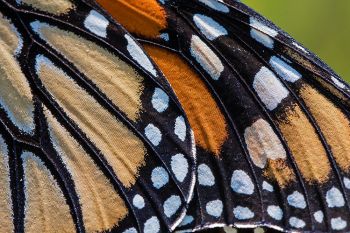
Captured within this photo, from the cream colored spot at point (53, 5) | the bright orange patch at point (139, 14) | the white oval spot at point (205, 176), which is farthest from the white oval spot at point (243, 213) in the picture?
the cream colored spot at point (53, 5)

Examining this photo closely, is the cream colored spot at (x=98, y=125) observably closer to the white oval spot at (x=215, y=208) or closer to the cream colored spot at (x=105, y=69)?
the cream colored spot at (x=105, y=69)

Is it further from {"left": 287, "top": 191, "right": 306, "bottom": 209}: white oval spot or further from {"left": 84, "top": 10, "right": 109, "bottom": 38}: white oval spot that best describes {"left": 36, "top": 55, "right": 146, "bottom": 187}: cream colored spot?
{"left": 287, "top": 191, "right": 306, "bottom": 209}: white oval spot

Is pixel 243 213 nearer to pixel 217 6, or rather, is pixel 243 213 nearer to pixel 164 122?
pixel 164 122

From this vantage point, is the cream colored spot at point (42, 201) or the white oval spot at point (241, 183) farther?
the white oval spot at point (241, 183)

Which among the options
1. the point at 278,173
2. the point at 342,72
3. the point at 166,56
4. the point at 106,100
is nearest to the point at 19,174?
the point at 106,100

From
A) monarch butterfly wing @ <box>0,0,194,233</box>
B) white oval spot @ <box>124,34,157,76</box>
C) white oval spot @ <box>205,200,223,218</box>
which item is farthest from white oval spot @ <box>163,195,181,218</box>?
white oval spot @ <box>124,34,157,76</box>

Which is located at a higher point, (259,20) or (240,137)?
(259,20)

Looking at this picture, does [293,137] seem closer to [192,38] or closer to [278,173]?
[278,173]
